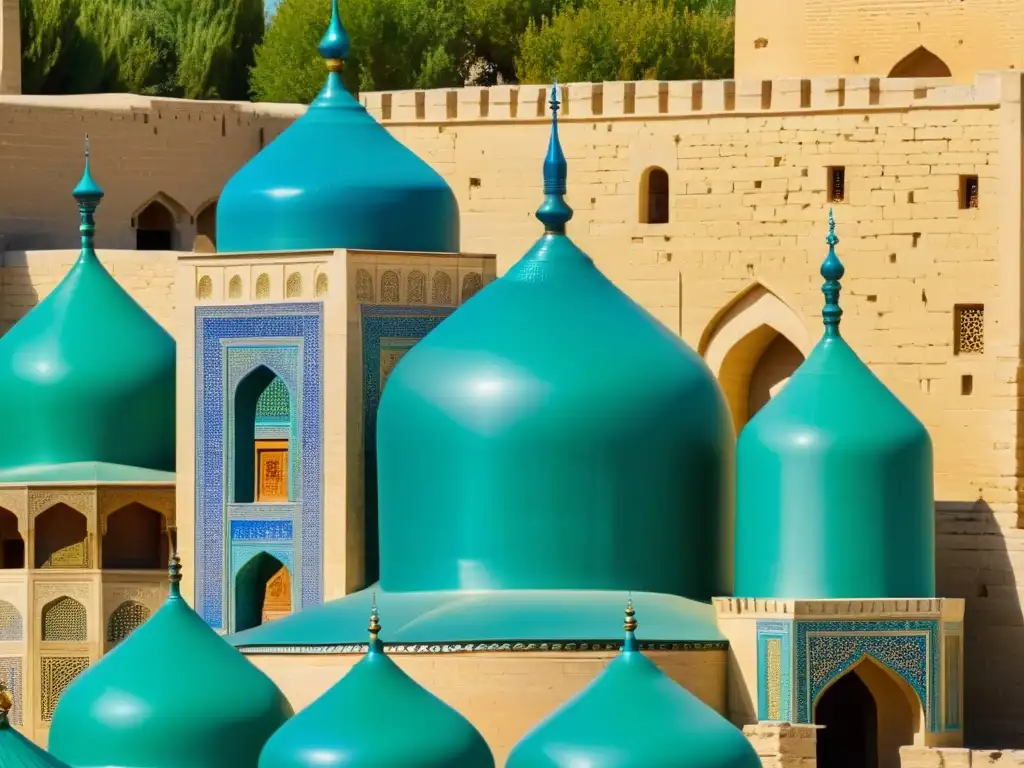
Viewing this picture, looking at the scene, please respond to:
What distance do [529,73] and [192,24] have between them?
4.55 metres

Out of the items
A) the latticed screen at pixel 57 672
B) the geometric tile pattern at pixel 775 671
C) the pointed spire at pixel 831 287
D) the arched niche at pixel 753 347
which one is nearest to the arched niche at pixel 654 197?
the arched niche at pixel 753 347

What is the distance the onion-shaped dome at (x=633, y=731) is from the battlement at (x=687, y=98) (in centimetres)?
974

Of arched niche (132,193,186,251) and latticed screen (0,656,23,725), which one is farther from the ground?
arched niche (132,193,186,251)

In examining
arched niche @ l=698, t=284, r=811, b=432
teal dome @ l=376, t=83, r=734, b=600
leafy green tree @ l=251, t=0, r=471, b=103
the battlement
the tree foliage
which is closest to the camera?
teal dome @ l=376, t=83, r=734, b=600

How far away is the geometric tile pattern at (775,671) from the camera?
3159cm

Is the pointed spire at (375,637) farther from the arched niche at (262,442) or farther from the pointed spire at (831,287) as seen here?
the pointed spire at (831,287)

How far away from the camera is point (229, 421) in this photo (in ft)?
113

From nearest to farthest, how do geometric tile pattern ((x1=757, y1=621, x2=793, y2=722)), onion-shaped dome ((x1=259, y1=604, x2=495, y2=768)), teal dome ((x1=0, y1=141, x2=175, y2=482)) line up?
1. onion-shaped dome ((x1=259, y1=604, x2=495, y2=768))
2. geometric tile pattern ((x1=757, y1=621, x2=793, y2=722))
3. teal dome ((x1=0, y1=141, x2=175, y2=482))

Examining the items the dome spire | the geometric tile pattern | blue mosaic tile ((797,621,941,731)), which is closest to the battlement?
the dome spire

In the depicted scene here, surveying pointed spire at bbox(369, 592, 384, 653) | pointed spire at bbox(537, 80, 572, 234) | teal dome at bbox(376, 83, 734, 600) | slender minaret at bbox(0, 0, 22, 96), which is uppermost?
slender minaret at bbox(0, 0, 22, 96)

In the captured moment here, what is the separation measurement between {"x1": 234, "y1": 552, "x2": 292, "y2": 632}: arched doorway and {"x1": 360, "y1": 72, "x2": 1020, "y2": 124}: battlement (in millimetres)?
5783

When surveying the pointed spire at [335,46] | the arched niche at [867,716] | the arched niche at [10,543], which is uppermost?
the pointed spire at [335,46]

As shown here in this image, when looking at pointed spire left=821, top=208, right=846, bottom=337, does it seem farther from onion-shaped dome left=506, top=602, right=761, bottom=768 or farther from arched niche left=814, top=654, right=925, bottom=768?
onion-shaped dome left=506, top=602, right=761, bottom=768

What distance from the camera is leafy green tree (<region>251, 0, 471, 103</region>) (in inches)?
2055
